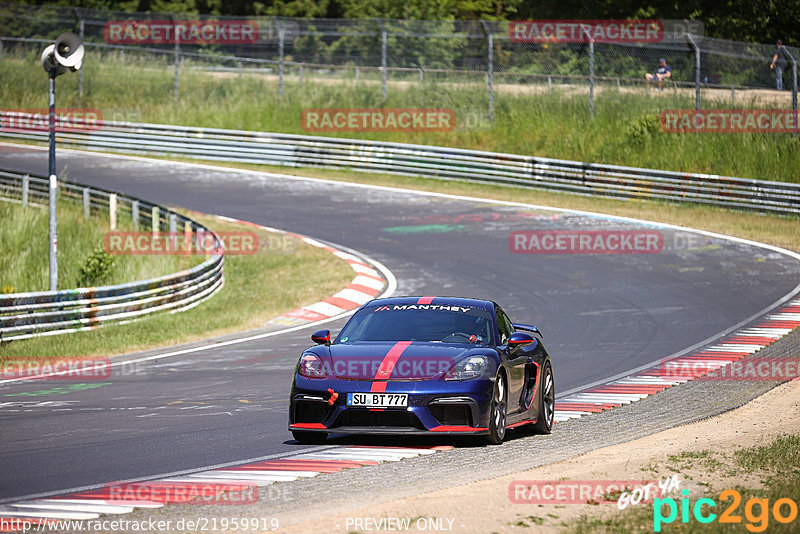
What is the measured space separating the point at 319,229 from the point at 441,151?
746cm

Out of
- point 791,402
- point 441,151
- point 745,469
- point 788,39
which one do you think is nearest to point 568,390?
point 791,402

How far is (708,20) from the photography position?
50.0 m

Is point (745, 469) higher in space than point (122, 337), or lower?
higher

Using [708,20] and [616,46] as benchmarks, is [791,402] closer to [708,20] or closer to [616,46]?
[616,46]

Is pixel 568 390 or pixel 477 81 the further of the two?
pixel 477 81

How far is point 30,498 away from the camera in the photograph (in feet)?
24.7

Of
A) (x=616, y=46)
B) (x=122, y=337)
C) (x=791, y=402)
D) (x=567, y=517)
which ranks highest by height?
(x=616, y=46)

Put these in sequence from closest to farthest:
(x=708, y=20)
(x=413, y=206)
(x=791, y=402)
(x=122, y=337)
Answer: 1. (x=791, y=402)
2. (x=122, y=337)
3. (x=413, y=206)
4. (x=708, y=20)

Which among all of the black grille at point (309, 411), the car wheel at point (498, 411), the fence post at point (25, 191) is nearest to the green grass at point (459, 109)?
the fence post at point (25, 191)

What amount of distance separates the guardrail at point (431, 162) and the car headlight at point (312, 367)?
2101cm

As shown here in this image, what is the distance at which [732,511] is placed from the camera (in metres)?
7.00

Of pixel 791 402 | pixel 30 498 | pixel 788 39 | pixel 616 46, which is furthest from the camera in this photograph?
pixel 788 39

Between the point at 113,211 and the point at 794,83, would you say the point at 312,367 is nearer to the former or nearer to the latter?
the point at 113,211

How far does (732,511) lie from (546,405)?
12.6ft
